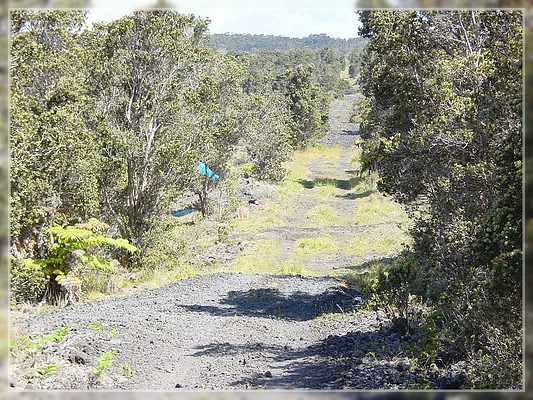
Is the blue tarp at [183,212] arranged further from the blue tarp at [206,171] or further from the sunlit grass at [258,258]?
the sunlit grass at [258,258]

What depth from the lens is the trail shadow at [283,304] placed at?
9.48 meters

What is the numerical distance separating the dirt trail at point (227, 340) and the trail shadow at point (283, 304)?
2cm

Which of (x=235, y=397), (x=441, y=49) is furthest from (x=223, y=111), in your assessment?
(x=235, y=397)

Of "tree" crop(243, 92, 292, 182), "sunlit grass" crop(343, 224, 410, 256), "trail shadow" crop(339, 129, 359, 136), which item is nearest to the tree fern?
"sunlit grass" crop(343, 224, 410, 256)

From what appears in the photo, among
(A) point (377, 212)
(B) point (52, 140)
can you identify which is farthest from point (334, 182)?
(B) point (52, 140)

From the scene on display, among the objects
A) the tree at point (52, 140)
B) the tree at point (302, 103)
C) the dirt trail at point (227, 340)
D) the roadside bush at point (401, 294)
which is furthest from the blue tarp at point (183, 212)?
the tree at point (302, 103)

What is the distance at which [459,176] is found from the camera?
6.29 metres

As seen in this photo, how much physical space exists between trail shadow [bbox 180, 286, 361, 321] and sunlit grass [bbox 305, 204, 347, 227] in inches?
495

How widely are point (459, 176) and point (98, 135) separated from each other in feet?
28.9

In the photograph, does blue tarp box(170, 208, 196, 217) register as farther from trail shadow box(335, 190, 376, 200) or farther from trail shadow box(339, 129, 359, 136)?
trail shadow box(339, 129, 359, 136)

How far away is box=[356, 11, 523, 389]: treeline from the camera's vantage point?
12.8 ft

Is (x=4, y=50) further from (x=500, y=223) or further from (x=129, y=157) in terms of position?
(x=129, y=157)

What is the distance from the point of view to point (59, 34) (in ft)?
36.7

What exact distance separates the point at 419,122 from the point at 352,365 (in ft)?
10.2
